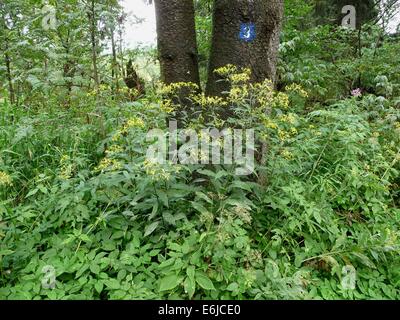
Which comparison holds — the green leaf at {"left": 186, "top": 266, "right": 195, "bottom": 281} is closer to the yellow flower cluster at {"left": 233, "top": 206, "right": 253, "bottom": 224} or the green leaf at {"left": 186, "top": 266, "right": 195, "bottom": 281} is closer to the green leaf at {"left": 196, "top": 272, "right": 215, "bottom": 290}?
the green leaf at {"left": 196, "top": 272, "right": 215, "bottom": 290}

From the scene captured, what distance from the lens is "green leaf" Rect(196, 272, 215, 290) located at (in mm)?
1748

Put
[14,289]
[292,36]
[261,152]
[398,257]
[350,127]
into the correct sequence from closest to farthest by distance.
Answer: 1. [14,289]
2. [398,257]
3. [261,152]
4. [350,127]
5. [292,36]

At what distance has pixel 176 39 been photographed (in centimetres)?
289

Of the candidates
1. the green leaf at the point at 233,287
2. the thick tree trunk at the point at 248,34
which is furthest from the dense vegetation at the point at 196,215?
the thick tree trunk at the point at 248,34

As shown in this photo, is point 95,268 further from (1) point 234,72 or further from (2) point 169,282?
(1) point 234,72

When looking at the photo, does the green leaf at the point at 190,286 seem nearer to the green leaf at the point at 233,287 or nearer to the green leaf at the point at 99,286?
the green leaf at the point at 233,287

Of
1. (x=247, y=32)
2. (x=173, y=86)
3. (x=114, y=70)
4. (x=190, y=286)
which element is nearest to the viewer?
(x=190, y=286)

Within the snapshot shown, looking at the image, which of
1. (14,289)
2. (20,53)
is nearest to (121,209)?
(14,289)

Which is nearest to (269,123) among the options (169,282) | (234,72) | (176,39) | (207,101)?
(207,101)

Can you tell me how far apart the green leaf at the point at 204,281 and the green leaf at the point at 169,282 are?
0.36 feet

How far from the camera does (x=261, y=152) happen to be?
2441mm

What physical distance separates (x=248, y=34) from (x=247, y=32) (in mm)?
16
